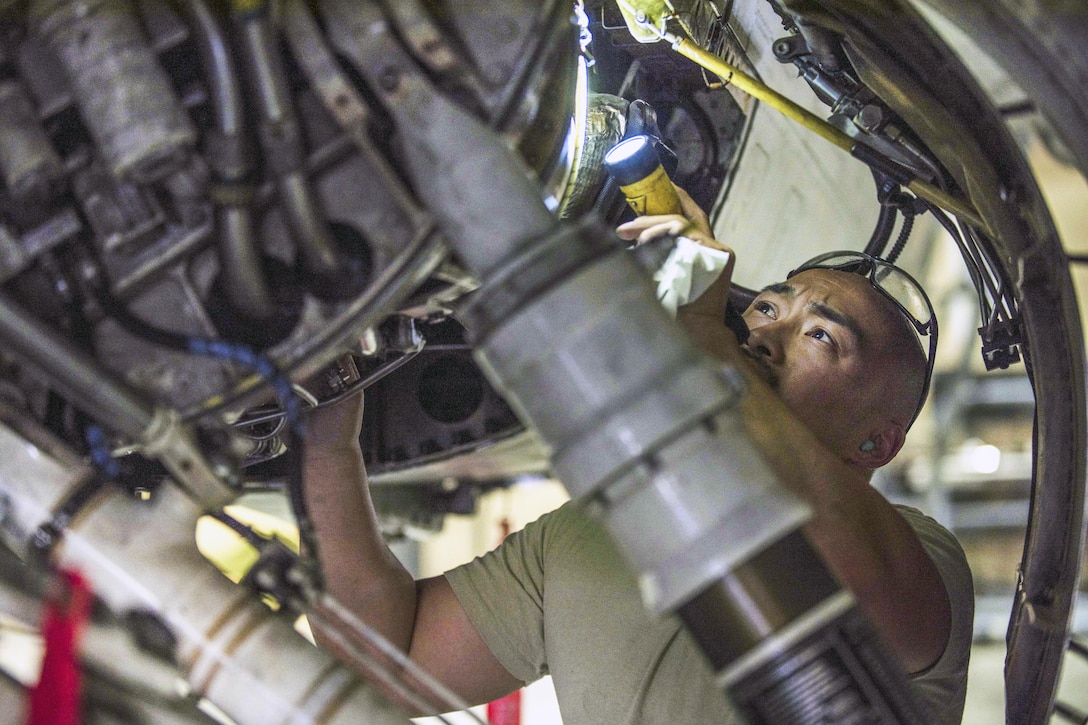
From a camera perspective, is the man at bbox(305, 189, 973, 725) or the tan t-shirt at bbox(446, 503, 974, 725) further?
the tan t-shirt at bbox(446, 503, 974, 725)

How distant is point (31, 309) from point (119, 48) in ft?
0.65

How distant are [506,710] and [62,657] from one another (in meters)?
1.32

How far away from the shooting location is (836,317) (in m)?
1.43

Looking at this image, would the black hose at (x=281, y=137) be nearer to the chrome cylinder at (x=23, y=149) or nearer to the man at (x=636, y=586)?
the chrome cylinder at (x=23, y=149)

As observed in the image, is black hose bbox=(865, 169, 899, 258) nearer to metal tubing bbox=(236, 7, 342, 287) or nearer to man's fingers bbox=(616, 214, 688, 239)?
man's fingers bbox=(616, 214, 688, 239)

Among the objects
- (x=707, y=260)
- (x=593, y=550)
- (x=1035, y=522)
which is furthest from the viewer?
(x=593, y=550)

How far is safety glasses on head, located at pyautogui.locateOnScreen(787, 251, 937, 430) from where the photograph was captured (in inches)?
59.3

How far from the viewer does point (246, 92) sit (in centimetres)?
72

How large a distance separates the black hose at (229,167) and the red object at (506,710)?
1.21m

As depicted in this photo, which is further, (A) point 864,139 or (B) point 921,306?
(B) point 921,306

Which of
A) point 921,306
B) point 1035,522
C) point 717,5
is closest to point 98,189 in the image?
point 717,5

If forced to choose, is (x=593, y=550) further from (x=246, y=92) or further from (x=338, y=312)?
(x=246, y=92)

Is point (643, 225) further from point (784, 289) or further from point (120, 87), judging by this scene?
point (784, 289)

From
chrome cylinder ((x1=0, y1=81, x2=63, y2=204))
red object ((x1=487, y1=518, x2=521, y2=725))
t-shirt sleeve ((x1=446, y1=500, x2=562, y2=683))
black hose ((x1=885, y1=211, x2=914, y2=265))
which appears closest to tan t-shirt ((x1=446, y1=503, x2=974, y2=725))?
t-shirt sleeve ((x1=446, y1=500, x2=562, y2=683))
